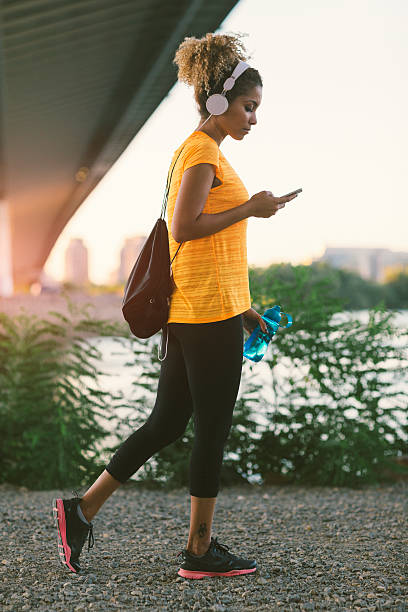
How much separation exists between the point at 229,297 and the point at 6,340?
2.42m

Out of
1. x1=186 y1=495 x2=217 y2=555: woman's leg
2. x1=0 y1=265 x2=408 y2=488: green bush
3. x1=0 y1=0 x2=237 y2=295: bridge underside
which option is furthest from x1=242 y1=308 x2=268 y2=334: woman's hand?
x1=0 y1=0 x2=237 y2=295: bridge underside

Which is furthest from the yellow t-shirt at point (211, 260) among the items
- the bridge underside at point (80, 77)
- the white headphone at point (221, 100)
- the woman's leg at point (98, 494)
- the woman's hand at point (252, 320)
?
the bridge underside at point (80, 77)

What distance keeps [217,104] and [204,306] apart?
2.45ft

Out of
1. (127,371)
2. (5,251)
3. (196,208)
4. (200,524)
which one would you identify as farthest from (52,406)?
(5,251)

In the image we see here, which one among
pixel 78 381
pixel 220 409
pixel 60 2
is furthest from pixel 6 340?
pixel 60 2

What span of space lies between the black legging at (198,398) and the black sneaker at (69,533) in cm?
21

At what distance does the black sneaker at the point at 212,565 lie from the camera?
2.55 metres

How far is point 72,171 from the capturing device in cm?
2353

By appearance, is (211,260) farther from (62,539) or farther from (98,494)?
(62,539)

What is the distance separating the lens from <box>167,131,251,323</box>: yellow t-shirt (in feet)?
8.11

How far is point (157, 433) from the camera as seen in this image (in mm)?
2617

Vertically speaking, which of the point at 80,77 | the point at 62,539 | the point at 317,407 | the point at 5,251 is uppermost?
the point at 80,77

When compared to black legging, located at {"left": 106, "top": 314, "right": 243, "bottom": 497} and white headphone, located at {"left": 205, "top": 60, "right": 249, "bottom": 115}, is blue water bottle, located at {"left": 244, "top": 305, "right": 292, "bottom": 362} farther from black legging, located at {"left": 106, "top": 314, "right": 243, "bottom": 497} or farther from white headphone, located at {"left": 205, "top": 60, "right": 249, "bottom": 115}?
white headphone, located at {"left": 205, "top": 60, "right": 249, "bottom": 115}

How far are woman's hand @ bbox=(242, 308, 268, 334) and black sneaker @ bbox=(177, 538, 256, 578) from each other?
0.88 meters
